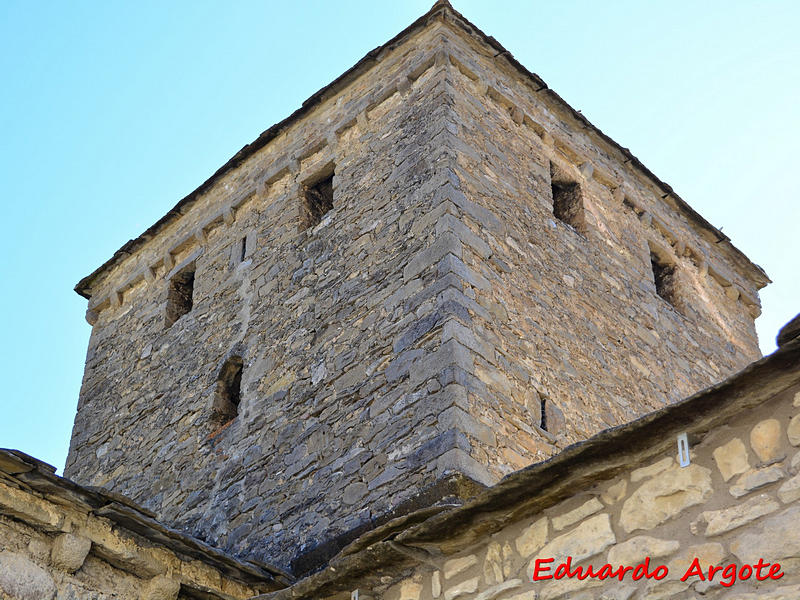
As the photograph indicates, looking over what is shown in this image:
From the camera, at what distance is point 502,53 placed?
10.2 metres

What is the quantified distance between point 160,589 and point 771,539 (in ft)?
12.8

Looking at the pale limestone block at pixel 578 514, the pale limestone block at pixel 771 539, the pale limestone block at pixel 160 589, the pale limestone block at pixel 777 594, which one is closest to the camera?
the pale limestone block at pixel 777 594

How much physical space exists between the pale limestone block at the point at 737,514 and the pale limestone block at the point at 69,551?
3588 mm

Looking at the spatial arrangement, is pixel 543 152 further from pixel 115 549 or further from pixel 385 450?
pixel 115 549

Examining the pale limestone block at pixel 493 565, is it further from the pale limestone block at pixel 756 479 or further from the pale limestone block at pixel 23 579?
the pale limestone block at pixel 23 579

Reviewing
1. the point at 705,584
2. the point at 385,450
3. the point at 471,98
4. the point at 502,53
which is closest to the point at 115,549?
the point at 385,450

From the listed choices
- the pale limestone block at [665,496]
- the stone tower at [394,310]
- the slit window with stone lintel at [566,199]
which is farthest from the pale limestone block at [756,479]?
the slit window with stone lintel at [566,199]

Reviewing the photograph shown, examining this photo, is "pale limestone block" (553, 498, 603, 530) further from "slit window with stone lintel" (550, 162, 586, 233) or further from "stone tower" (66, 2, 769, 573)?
"slit window with stone lintel" (550, 162, 586, 233)

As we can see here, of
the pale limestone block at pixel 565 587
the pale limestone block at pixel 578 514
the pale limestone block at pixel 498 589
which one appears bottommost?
the pale limestone block at pixel 565 587

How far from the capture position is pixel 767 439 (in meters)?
3.87

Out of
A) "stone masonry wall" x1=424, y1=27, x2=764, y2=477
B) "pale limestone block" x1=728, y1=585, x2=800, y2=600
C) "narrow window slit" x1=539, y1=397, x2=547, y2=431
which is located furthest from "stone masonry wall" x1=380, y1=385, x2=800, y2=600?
"narrow window slit" x1=539, y1=397, x2=547, y2=431

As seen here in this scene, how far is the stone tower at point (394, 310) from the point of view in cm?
760

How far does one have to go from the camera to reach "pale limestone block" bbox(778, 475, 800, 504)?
371 cm

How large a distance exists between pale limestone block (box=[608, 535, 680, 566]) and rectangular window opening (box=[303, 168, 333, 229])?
6.34 m
